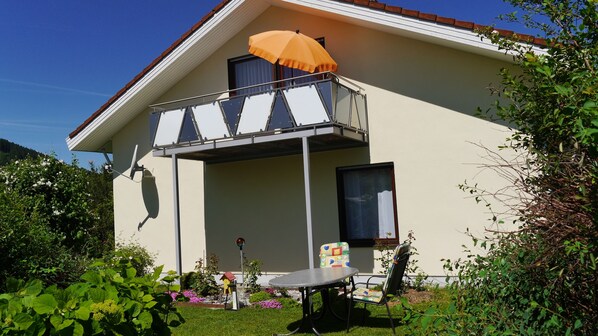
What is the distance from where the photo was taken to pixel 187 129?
11.6 m

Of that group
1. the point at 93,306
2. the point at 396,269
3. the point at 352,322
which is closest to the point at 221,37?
the point at 352,322

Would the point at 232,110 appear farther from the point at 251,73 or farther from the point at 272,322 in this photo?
the point at 272,322

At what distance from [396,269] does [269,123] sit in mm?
4470

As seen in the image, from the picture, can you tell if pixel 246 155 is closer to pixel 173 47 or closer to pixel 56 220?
pixel 173 47

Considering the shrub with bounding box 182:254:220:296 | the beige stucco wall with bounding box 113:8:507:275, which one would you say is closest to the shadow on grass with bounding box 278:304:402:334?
the beige stucco wall with bounding box 113:8:507:275

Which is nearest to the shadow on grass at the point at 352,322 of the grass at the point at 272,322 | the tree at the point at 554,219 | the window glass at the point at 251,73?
the grass at the point at 272,322

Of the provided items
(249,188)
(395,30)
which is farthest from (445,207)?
(249,188)

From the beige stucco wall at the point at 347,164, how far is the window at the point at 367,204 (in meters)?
0.20

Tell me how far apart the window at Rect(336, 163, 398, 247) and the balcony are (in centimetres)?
70

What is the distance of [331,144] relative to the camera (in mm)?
11469

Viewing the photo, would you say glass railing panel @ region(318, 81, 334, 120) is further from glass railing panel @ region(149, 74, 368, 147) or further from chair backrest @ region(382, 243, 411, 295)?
chair backrest @ region(382, 243, 411, 295)

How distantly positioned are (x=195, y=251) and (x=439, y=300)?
21.4 feet

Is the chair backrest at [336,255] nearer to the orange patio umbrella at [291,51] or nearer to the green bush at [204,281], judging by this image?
the green bush at [204,281]

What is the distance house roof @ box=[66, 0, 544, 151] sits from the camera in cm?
996
